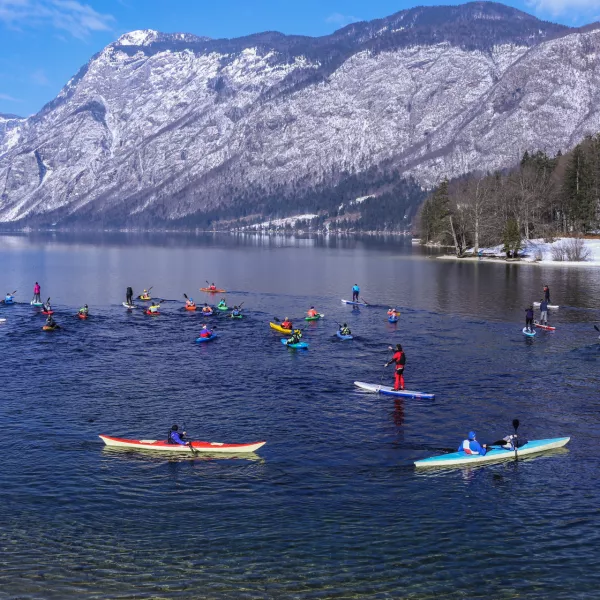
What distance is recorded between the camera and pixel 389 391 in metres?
43.2

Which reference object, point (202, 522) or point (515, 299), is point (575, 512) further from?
point (515, 299)

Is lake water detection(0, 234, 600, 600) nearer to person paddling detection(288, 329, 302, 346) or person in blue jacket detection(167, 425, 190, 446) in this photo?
person in blue jacket detection(167, 425, 190, 446)

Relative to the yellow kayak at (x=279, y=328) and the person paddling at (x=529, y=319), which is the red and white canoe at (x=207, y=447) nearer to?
the yellow kayak at (x=279, y=328)

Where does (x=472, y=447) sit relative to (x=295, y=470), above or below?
above

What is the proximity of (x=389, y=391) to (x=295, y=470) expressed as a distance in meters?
13.9

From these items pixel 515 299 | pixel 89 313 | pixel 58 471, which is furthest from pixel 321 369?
pixel 515 299

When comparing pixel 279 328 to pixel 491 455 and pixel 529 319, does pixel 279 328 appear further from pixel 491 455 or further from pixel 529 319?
pixel 491 455

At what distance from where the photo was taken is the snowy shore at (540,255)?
141m

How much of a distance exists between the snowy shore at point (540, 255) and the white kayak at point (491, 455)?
373ft

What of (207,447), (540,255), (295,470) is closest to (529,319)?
(295,470)

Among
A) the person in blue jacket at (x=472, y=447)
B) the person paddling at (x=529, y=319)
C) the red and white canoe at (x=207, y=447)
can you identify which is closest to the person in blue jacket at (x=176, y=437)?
the red and white canoe at (x=207, y=447)

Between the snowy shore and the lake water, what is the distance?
7821cm

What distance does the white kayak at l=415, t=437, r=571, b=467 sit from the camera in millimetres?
31438

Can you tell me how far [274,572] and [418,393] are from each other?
2243cm
